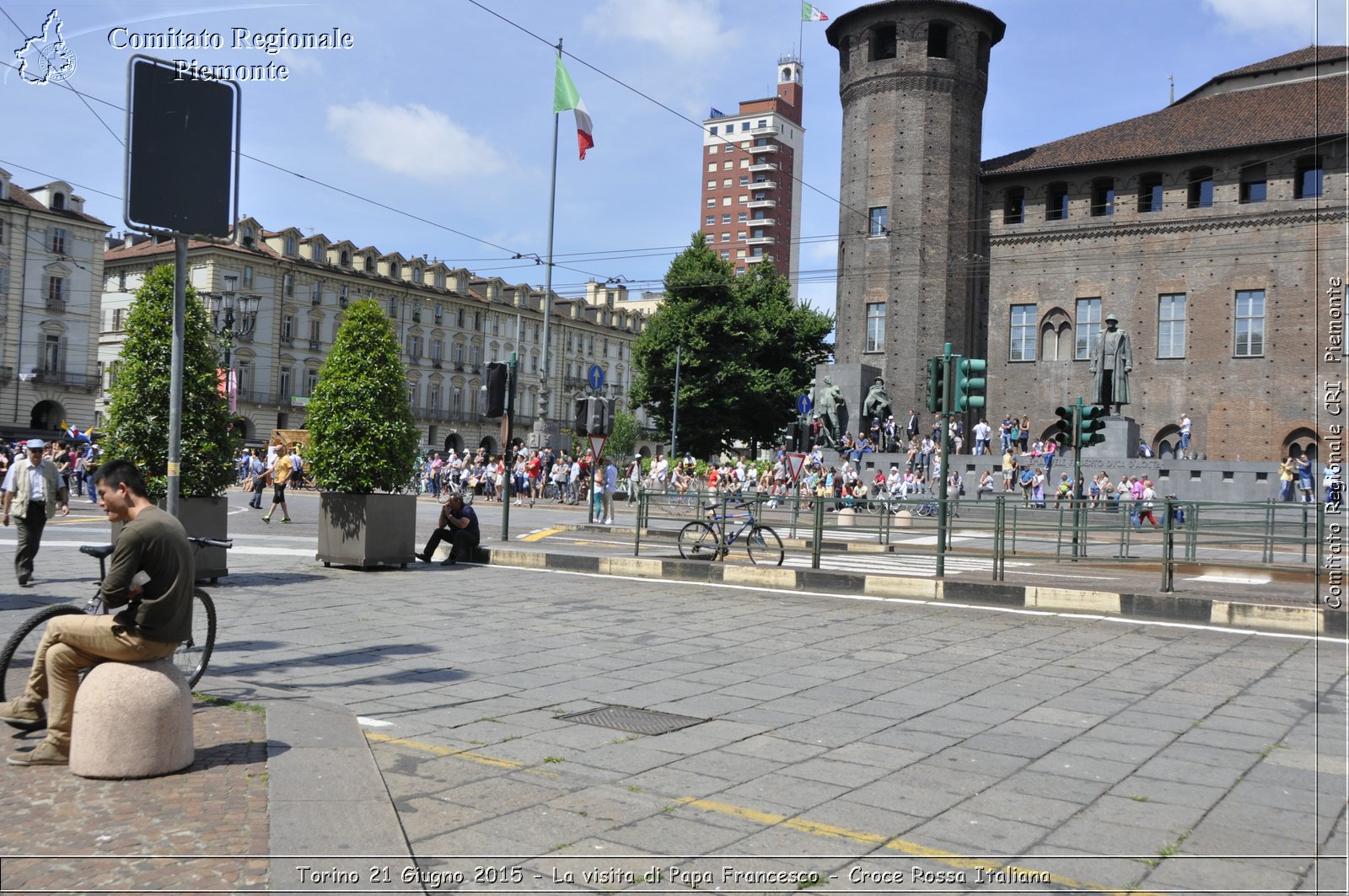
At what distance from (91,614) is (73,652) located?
1016mm

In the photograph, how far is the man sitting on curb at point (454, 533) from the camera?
1695 cm

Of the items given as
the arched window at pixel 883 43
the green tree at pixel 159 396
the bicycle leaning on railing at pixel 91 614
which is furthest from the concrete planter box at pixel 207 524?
the arched window at pixel 883 43

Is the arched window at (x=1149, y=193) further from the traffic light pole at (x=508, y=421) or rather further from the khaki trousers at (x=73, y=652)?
the khaki trousers at (x=73, y=652)

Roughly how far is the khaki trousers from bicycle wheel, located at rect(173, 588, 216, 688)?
1580 mm

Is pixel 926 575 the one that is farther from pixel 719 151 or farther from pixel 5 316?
pixel 719 151

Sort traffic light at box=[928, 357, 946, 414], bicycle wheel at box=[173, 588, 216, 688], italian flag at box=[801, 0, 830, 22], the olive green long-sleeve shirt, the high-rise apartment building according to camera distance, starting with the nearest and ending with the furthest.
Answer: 1. the olive green long-sleeve shirt
2. bicycle wheel at box=[173, 588, 216, 688]
3. traffic light at box=[928, 357, 946, 414]
4. italian flag at box=[801, 0, 830, 22]
5. the high-rise apartment building

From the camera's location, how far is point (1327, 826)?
16.4 feet

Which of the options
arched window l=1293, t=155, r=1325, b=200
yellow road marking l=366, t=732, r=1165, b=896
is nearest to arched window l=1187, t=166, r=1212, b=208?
arched window l=1293, t=155, r=1325, b=200

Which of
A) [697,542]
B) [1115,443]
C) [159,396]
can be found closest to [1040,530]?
[697,542]

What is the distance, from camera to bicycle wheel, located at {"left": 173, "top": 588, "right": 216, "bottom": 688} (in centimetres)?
707

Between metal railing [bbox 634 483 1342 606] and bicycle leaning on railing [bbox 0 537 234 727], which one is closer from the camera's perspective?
bicycle leaning on railing [bbox 0 537 234 727]

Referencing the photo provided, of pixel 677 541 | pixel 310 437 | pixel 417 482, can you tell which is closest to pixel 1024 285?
pixel 417 482

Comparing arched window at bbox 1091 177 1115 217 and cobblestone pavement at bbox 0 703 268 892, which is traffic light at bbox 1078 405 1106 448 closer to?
cobblestone pavement at bbox 0 703 268 892

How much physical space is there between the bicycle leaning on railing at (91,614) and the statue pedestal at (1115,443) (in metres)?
34.6
